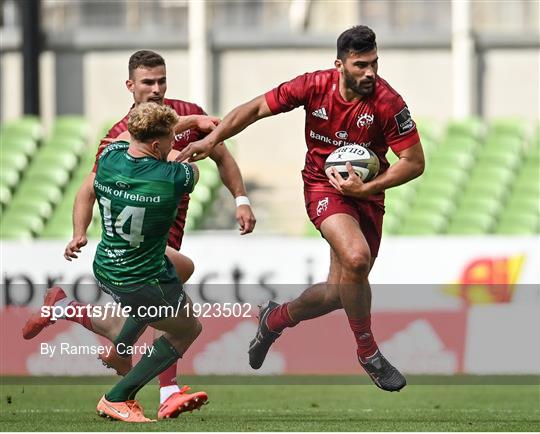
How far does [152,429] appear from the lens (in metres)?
8.46

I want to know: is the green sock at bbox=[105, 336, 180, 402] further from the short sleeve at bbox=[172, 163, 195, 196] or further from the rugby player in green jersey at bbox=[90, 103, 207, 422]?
the short sleeve at bbox=[172, 163, 195, 196]

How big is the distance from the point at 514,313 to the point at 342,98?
143 inches

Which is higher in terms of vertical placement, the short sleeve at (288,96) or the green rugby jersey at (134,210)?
the short sleeve at (288,96)

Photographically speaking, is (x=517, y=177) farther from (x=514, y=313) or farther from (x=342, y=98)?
(x=342, y=98)

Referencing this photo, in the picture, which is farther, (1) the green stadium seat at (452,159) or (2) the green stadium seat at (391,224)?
(1) the green stadium seat at (452,159)

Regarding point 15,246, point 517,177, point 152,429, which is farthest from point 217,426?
point 517,177

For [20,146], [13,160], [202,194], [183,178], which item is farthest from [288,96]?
[20,146]

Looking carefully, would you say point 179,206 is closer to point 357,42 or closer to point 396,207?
point 357,42

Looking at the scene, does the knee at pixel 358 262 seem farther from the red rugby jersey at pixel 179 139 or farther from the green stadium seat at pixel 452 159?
the green stadium seat at pixel 452 159

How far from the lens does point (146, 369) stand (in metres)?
8.63

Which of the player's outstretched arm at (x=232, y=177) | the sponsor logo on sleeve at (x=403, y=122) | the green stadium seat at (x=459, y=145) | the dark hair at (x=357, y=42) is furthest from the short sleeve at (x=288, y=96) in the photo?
the green stadium seat at (x=459, y=145)

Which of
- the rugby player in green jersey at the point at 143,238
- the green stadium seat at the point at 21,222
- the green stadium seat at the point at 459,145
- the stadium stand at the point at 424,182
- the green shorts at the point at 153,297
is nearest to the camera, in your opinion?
the rugby player in green jersey at the point at 143,238

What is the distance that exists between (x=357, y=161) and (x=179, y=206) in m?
1.09

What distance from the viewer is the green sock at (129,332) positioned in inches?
341
